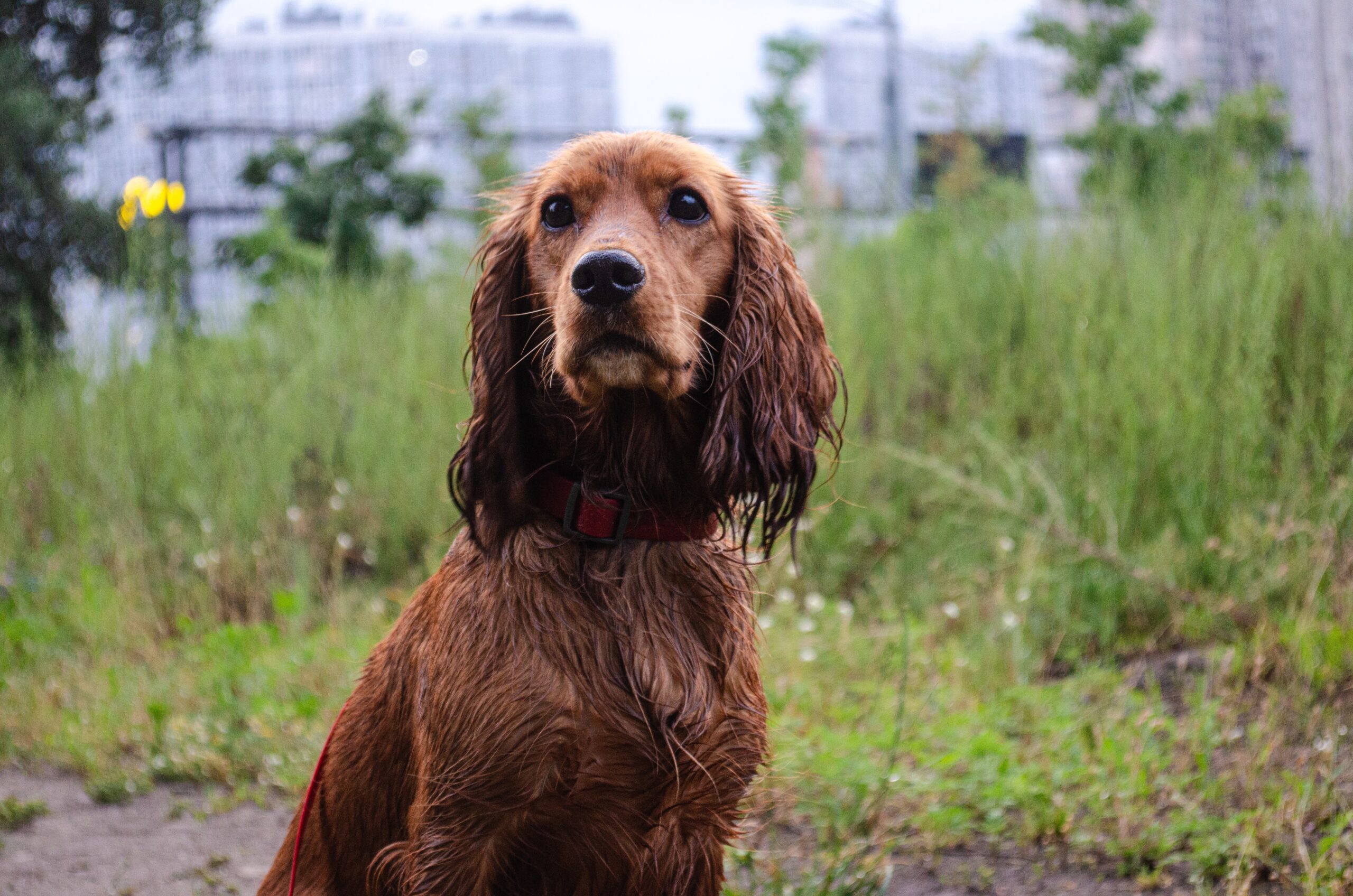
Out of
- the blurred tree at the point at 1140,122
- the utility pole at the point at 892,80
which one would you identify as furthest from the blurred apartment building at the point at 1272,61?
the utility pole at the point at 892,80

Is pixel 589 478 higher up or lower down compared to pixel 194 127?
lower down

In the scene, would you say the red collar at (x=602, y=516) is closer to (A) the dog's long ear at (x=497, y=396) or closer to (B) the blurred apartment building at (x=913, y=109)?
(A) the dog's long ear at (x=497, y=396)

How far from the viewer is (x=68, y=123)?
357 inches

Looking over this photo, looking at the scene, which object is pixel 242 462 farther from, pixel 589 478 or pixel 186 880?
pixel 589 478

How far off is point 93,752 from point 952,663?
2.93 metres

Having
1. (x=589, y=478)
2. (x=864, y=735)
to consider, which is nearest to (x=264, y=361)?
(x=864, y=735)

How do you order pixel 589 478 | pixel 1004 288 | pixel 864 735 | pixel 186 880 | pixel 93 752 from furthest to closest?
pixel 1004 288 → pixel 93 752 → pixel 864 735 → pixel 186 880 → pixel 589 478

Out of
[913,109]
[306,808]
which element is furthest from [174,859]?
[913,109]

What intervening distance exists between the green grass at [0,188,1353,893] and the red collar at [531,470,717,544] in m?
0.39

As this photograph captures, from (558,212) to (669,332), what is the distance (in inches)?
15.1

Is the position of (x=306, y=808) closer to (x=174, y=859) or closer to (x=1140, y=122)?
(x=174, y=859)

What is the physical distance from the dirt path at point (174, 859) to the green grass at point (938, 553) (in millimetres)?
84

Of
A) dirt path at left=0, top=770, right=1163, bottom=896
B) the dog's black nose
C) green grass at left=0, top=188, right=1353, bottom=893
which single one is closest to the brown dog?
the dog's black nose

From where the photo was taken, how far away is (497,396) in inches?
78.1
